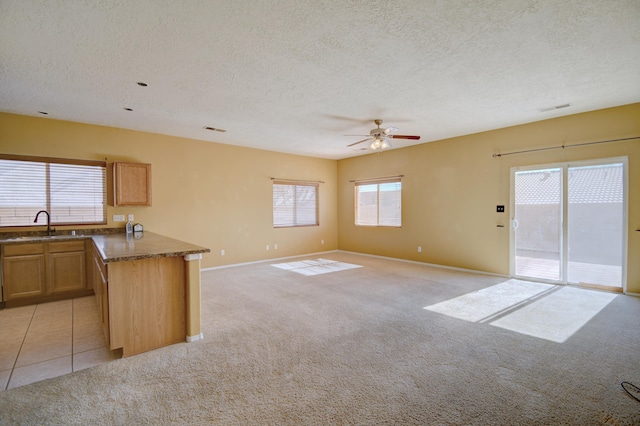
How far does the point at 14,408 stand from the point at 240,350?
4.98 ft

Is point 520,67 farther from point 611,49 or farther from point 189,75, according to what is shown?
point 189,75

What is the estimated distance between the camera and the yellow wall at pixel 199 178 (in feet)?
15.2

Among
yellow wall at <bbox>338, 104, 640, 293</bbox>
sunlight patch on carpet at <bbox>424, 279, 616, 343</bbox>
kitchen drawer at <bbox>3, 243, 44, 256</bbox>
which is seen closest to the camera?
sunlight patch on carpet at <bbox>424, 279, 616, 343</bbox>

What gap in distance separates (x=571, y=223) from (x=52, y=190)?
8.42 meters

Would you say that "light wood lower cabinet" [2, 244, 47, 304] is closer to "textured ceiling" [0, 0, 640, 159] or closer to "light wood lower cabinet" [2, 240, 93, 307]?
"light wood lower cabinet" [2, 240, 93, 307]

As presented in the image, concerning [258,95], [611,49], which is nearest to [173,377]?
[258,95]

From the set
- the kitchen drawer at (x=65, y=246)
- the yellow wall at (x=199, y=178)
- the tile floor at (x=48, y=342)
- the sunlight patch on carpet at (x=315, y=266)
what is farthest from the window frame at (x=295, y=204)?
the tile floor at (x=48, y=342)

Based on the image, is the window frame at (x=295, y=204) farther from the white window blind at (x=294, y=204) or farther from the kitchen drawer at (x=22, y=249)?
the kitchen drawer at (x=22, y=249)

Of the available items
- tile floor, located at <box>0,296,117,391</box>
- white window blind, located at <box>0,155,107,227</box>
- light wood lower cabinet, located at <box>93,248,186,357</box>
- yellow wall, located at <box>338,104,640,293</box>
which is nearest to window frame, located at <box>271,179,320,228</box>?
yellow wall, located at <box>338,104,640,293</box>

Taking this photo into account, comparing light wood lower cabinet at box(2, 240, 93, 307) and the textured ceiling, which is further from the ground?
the textured ceiling

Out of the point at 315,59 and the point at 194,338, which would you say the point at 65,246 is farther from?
the point at 315,59

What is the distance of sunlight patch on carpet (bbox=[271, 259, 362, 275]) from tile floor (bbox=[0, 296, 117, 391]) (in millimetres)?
3430

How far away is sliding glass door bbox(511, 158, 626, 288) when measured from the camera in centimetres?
434

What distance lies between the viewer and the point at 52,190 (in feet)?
15.2
